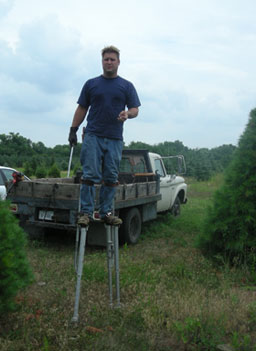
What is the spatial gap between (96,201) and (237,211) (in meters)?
2.31

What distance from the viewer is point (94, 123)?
389 centimetres

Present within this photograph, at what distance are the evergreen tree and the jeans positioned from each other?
2616 millimetres

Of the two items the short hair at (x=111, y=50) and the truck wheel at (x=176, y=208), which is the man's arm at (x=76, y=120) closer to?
the short hair at (x=111, y=50)

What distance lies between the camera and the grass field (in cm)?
337

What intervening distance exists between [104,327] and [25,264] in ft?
3.18

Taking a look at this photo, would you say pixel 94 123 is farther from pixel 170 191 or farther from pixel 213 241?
pixel 170 191

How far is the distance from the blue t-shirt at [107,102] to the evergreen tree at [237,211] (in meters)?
2.71

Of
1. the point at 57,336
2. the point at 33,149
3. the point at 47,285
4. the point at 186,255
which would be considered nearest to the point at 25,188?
the point at 47,285

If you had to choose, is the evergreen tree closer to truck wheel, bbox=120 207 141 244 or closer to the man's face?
truck wheel, bbox=120 207 141 244

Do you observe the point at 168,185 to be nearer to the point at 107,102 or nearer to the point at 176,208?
the point at 176,208

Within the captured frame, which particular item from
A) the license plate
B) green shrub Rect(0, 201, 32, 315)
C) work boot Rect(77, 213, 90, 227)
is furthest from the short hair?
the license plate

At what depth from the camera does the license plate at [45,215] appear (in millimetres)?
7039

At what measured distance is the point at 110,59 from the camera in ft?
12.6

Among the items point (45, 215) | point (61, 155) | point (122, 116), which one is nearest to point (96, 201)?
point (45, 215)
